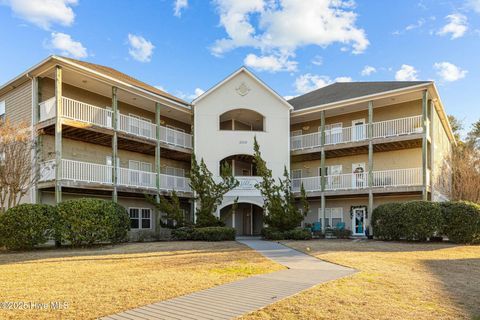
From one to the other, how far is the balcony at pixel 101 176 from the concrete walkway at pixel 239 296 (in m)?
12.9

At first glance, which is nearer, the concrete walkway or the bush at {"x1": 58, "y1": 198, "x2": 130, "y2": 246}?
the concrete walkway

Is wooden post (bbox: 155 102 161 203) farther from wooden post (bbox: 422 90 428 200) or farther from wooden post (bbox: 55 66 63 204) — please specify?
wooden post (bbox: 422 90 428 200)

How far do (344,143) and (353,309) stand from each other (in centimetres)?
2100

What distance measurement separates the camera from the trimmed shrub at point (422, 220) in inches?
842

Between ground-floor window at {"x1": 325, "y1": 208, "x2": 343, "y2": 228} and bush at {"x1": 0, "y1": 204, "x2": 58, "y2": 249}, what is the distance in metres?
18.9

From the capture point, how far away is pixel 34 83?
71.7 ft

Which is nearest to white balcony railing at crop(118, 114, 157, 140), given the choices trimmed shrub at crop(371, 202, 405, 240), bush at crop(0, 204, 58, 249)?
bush at crop(0, 204, 58, 249)

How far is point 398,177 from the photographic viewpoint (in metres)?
25.8

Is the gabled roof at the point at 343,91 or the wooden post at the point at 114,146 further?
the gabled roof at the point at 343,91

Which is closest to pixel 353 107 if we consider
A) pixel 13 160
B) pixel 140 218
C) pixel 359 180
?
pixel 359 180

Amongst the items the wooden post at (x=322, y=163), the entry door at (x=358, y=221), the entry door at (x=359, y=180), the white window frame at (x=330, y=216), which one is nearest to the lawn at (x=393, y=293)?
the entry door at (x=359, y=180)

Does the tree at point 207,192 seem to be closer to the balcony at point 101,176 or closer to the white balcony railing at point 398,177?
the balcony at point 101,176

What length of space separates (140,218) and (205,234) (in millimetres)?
6276

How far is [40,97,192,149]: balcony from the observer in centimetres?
2114
